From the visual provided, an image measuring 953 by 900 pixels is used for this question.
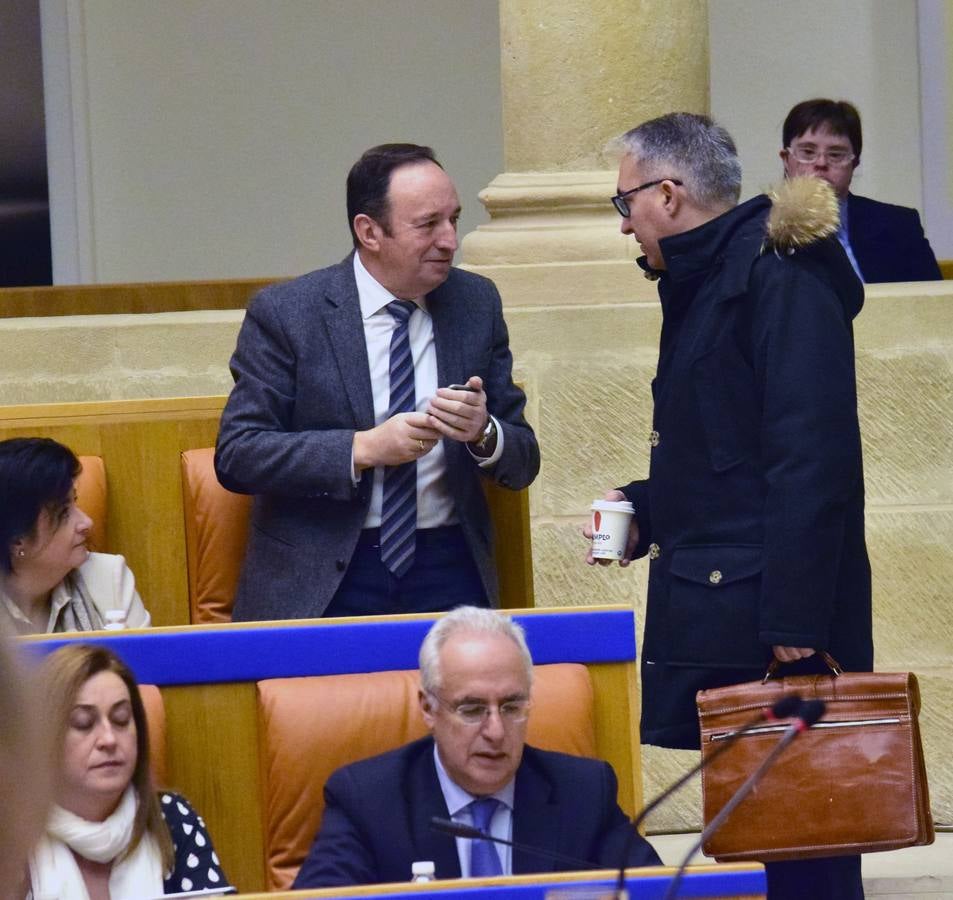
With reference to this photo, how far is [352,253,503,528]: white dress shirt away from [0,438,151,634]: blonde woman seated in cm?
55

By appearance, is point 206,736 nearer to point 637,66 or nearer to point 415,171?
point 415,171

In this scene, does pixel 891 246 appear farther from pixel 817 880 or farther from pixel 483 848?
pixel 483 848

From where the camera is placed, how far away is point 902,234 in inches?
194

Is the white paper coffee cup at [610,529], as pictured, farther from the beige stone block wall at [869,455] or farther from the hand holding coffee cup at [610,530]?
the beige stone block wall at [869,455]

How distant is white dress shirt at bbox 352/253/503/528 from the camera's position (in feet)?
10.9

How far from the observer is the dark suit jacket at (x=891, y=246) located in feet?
15.8

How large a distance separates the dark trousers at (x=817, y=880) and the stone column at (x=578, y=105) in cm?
182

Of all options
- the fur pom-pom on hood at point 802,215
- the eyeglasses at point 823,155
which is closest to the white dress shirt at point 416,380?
the fur pom-pom on hood at point 802,215

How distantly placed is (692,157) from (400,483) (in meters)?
0.75

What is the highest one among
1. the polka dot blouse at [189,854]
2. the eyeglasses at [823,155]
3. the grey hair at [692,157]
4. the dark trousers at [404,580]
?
the eyeglasses at [823,155]

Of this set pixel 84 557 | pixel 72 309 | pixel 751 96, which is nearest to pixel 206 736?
pixel 84 557

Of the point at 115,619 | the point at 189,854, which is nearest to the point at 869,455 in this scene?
the point at 115,619

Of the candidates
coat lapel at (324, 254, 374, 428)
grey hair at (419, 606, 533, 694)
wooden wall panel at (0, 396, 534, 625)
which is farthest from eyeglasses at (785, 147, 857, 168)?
grey hair at (419, 606, 533, 694)

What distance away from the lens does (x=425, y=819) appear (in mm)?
2664
